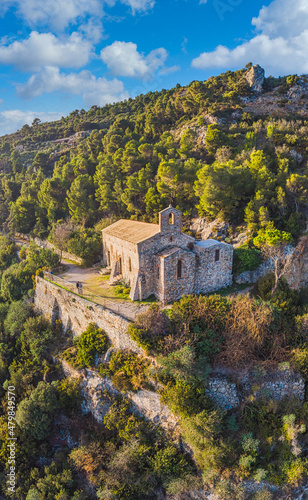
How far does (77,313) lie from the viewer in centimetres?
2355

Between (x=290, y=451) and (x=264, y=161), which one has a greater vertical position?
(x=264, y=161)

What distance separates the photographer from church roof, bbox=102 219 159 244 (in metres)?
22.4

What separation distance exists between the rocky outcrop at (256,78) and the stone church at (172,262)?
4345 cm

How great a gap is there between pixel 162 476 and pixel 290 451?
6.92m

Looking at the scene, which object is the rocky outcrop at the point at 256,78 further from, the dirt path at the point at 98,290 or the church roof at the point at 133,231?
the dirt path at the point at 98,290

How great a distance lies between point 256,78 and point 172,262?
48645 mm

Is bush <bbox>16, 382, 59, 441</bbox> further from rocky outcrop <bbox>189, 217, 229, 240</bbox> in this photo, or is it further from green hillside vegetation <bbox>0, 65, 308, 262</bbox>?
rocky outcrop <bbox>189, 217, 229, 240</bbox>

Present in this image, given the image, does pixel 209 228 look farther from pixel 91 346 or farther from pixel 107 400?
pixel 107 400

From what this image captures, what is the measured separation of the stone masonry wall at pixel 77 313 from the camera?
19.7 metres

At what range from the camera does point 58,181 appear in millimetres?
43906

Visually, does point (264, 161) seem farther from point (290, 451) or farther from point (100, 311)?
point (290, 451)

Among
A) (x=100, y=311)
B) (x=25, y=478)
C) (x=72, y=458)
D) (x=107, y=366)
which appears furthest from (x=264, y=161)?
(x=25, y=478)

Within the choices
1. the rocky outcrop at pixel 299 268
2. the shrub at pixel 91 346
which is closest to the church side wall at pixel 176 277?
the shrub at pixel 91 346

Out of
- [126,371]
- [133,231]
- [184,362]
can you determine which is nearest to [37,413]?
[126,371]
